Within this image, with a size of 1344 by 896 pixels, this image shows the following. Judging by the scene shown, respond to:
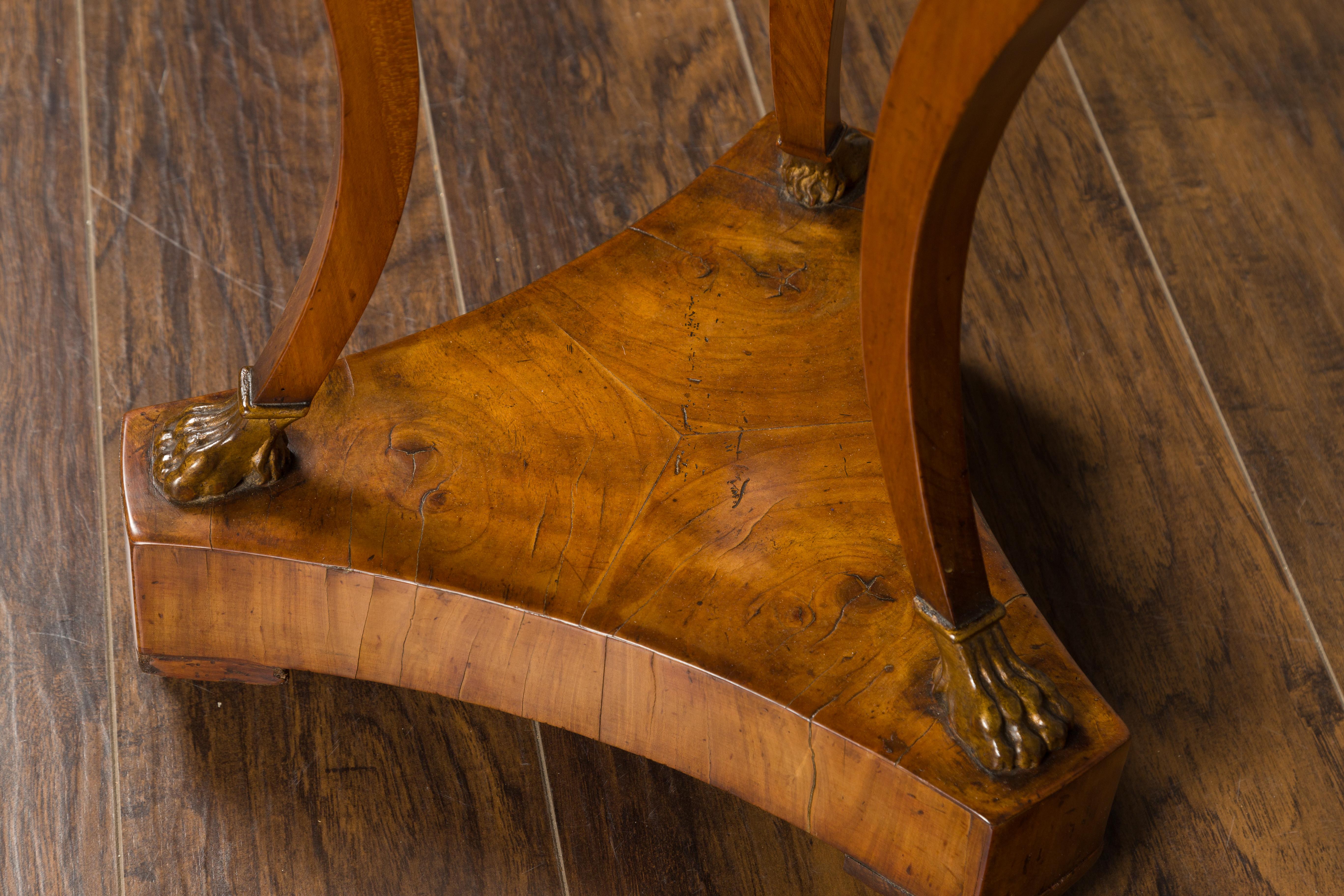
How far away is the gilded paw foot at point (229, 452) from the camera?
72cm

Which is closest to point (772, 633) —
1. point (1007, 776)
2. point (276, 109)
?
point (1007, 776)

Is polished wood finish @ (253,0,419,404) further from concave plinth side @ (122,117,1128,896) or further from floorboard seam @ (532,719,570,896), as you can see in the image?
floorboard seam @ (532,719,570,896)

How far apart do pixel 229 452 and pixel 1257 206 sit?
2.49 ft

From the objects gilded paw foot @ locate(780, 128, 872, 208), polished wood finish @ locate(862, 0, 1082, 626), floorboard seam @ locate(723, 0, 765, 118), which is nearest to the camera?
polished wood finish @ locate(862, 0, 1082, 626)

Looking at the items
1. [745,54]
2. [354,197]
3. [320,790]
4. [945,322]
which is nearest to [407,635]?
[320,790]

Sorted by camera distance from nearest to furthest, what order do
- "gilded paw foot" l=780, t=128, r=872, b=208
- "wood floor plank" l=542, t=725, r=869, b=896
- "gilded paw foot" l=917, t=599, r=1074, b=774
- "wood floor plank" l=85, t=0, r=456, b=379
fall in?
"gilded paw foot" l=917, t=599, r=1074, b=774, "wood floor plank" l=542, t=725, r=869, b=896, "gilded paw foot" l=780, t=128, r=872, b=208, "wood floor plank" l=85, t=0, r=456, b=379

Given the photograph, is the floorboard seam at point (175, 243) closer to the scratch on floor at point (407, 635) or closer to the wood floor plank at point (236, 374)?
the wood floor plank at point (236, 374)

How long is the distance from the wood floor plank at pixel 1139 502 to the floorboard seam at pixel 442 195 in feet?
0.91

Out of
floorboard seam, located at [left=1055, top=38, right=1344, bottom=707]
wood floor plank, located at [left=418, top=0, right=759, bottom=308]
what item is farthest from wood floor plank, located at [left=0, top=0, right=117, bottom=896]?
floorboard seam, located at [left=1055, top=38, right=1344, bottom=707]

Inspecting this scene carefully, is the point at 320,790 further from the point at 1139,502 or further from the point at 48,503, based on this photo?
the point at 1139,502

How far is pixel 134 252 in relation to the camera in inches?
38.8

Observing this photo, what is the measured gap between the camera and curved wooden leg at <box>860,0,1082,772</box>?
1.55ft

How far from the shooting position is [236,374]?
3.05 feet

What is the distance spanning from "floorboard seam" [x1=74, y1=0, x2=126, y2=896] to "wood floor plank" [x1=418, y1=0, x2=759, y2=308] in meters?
0.25
